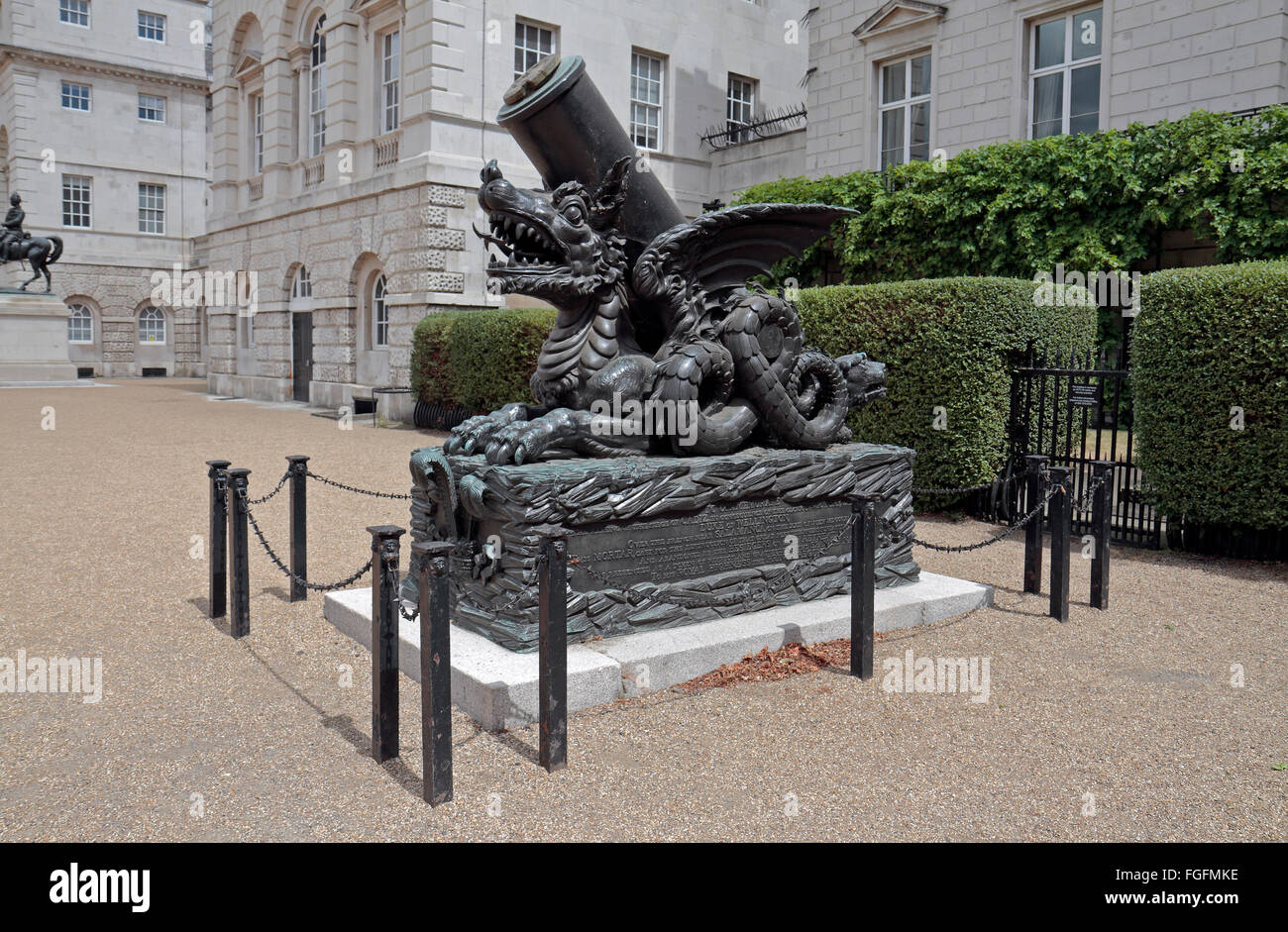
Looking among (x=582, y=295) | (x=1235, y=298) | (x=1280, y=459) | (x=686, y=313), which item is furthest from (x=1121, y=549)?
(x=582, y=295)

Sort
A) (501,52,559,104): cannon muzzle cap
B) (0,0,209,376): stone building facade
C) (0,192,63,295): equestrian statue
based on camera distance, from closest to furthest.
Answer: (501,52,559,104): cannon muzzle cap, (0,192,63,295): equestrian statue, (0,0,209,376): stone building facade

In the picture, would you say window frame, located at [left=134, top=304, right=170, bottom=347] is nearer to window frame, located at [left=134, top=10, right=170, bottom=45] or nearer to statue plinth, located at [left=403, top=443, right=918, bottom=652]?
window frame, located at [left=134, top=10, right=170, bottom=45]

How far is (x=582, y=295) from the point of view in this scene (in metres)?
5.80

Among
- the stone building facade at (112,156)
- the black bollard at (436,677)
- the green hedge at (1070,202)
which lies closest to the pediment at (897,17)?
the green hedge at (1070,202)

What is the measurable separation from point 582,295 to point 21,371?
29.1 meters

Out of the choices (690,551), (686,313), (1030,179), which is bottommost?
(690,551)

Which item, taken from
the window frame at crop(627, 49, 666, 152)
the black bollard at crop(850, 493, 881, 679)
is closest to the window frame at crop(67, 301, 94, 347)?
the window frame at crop(627, 49, 666, 152)

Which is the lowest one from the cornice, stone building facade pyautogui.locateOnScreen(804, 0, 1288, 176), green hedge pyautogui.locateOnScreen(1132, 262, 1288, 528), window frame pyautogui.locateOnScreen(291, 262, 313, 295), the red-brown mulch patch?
the red-brown mulch patch

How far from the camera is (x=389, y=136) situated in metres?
19.8

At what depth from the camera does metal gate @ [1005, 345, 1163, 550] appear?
8.97 meters

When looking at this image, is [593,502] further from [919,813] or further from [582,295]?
[919,813]

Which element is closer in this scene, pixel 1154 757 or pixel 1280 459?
pixel 1154 757

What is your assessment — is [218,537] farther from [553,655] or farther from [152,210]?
[152,210]

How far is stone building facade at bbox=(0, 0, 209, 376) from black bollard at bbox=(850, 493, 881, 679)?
3935cm
